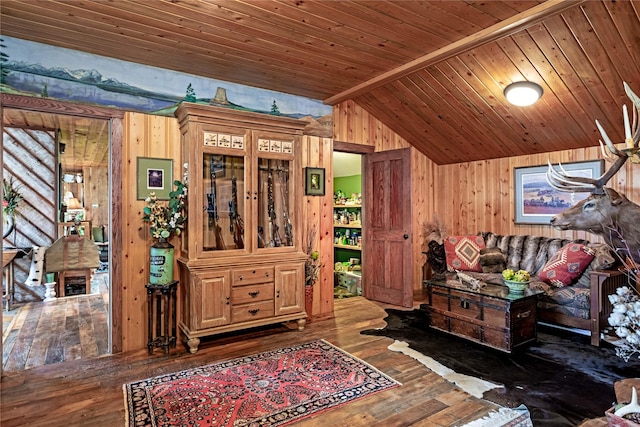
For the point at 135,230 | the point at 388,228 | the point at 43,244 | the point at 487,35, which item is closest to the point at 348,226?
the point at 388,228

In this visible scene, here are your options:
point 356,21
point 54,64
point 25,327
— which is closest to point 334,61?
point 356,21

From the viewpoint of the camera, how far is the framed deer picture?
414cm

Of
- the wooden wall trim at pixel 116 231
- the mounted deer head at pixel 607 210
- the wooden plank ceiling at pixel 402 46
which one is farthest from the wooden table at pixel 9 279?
the mounted deer head at pixel 607 210

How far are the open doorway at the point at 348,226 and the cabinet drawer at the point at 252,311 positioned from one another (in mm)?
2001

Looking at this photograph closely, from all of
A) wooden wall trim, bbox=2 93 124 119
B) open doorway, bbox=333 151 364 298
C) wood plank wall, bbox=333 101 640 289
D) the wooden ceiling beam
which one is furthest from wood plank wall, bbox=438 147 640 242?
wooden wall trim, bbox=2 93 124 119

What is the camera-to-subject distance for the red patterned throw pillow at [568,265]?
363cm

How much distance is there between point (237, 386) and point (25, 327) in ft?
9.58

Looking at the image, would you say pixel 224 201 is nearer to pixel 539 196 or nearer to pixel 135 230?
pixel 135 230

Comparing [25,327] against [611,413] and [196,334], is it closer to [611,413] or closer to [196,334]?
[196,334]

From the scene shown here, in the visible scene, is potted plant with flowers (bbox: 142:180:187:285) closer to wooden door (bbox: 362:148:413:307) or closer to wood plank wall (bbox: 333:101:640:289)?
wood plank wall (bbox: 333:101:640:289)

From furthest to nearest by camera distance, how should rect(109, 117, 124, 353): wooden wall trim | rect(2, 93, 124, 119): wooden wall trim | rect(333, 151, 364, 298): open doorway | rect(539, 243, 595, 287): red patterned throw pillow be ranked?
rect(333, 151, 364, 298): open doorway, rect(539, 243, 595, 287): red patterned throw pillow, rect(109, 117, 124, 353): wooden wall trim, rect(2, 93, 124, 119): wooden wall trim

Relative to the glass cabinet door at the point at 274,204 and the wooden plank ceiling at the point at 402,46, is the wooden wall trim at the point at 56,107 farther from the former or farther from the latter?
the glass cabinet door at the point at 274,204

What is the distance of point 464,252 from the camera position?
180 inches

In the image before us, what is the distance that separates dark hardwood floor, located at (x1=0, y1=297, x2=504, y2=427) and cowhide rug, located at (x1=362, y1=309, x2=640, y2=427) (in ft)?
0.82
